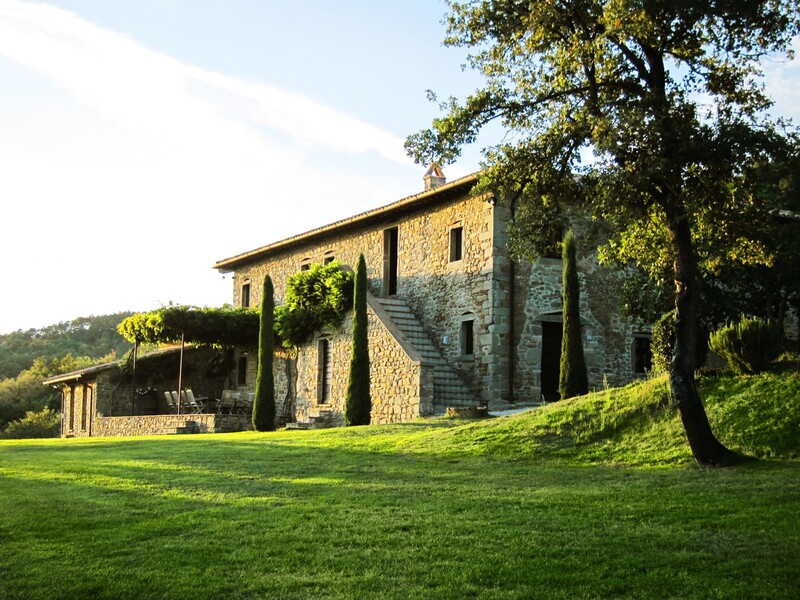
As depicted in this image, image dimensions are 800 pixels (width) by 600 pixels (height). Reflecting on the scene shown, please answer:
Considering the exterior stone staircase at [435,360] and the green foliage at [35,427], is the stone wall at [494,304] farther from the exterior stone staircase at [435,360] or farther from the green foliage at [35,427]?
the green foliage at [35,427]

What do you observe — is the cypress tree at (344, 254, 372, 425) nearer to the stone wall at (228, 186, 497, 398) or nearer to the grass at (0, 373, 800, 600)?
the stone wall at (228, 186, 497, 398)

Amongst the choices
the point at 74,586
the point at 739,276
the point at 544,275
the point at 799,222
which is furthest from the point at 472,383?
the point at 74,586

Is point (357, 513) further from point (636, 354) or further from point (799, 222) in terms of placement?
point (636, 354)

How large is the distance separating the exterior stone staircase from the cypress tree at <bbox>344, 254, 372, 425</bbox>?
1.56 meters

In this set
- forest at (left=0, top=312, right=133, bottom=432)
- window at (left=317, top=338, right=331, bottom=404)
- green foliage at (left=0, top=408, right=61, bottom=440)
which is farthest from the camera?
forest at (left=0, top=312, right=133, bottom=432)

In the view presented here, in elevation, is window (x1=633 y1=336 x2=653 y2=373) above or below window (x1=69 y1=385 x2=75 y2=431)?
above

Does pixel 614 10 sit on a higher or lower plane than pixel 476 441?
higher

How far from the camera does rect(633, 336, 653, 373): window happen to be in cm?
2225

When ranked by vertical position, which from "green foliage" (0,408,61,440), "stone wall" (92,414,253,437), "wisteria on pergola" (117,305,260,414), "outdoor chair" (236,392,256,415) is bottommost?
"green foliage" (0,408,61,440)

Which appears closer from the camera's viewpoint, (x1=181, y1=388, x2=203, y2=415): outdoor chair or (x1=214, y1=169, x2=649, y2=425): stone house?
(x1=214, y1=169, x2=649, y2=425): stone house

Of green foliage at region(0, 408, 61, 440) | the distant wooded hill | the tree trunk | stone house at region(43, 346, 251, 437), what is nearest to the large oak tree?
the tree trunk

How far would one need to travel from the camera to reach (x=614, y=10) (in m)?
10.5

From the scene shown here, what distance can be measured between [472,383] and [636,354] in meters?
4.20

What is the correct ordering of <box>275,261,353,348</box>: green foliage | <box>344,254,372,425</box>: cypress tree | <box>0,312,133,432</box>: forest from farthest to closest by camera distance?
1. <box>0,312,133,432</box>: forest
2. <box>275,261,353,348</box>: green foliage
3. <box>344,254,372,425</box>: cypress tree
